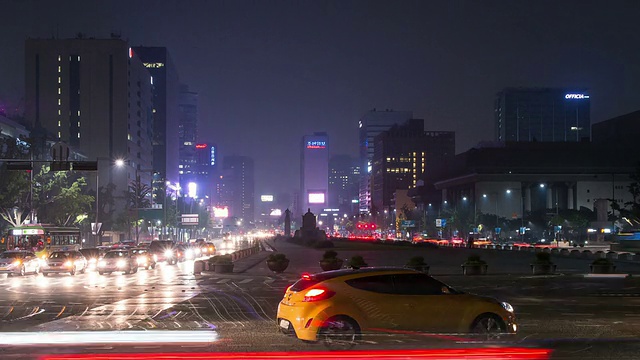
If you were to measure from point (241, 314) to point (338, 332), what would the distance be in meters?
8.06

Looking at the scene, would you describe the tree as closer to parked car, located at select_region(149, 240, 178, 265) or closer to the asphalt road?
parked car, located at select_region(149, 240, 178, 265)

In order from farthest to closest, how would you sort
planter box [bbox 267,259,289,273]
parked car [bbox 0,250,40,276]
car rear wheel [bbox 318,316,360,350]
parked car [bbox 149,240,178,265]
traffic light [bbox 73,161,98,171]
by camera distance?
parked car [bbox 149,240,178,265], parked car [bbox 0,250,40,276], planter box [bbox 267,259,289,273], traffic light [bbox 73,161,98,171], car rear wheel [bbox 318,316,360,350]

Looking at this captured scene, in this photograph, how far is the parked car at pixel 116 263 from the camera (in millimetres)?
46062

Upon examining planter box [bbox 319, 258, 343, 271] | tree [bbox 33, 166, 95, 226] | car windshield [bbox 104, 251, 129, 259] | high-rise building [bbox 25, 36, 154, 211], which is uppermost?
high-rise building [bbox 25, 36, 154, 211]

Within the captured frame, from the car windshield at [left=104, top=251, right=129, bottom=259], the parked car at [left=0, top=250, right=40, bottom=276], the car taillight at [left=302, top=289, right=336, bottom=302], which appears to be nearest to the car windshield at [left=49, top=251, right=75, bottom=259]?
the parked car at [left=0, top=250, right=40, bottom=276]

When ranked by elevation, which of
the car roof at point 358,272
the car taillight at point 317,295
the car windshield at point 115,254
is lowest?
the car windshield at point 115,254

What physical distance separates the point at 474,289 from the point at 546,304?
6735 millimetres

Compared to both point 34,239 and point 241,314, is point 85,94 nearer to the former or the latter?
point 34,239

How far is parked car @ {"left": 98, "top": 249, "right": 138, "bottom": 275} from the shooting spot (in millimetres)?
46062

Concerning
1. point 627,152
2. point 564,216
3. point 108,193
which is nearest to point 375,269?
point 108,193

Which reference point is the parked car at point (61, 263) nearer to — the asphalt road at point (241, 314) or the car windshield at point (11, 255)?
the car windshield at point (11, 255)

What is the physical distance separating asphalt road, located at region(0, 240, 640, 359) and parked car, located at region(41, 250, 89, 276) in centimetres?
761

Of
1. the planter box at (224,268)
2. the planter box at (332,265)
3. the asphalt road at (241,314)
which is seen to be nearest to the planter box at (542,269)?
the asphalt road at (241,314)

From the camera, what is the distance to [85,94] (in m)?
162
